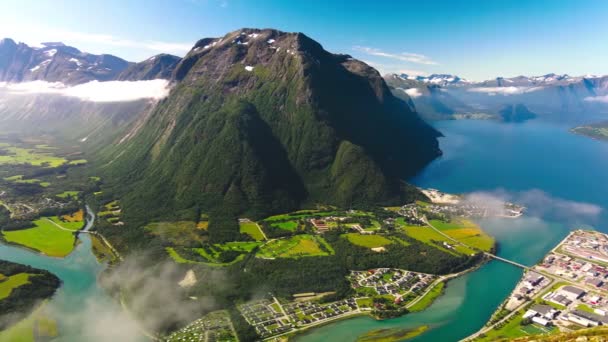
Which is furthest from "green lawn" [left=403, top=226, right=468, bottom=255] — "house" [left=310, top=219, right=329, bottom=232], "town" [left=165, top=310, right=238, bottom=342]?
"town" [left=165, top=310, right=238, bottom=342]

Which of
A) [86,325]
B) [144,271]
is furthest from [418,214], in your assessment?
[86,325]

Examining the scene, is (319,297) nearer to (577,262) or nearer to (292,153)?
(577,262)

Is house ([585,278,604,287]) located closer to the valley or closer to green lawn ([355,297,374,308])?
the valley

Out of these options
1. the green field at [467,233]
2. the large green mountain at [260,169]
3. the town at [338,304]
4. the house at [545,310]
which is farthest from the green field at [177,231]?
the house at [545,310]

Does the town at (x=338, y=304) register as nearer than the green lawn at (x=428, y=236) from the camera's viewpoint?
Yes

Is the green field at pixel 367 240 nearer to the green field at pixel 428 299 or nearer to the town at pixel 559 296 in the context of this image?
the green field at pixel 428 299
